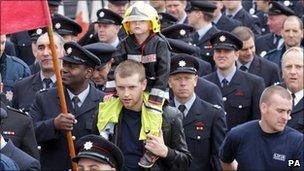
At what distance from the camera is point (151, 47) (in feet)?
30.0

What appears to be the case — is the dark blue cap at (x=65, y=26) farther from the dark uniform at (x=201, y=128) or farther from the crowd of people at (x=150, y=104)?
the dark uniform at (x=201, y=128)

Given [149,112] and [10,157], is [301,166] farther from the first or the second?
[10,157]

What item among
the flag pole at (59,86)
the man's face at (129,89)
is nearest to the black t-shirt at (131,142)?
the man's face at (129,89)

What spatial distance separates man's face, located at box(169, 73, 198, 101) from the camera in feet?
34.4

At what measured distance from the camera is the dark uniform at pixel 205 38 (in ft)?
47.5

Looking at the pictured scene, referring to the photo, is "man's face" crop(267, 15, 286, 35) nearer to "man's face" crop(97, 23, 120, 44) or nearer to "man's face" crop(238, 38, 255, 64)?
"man's face" crop(238, 38, 255, 64)

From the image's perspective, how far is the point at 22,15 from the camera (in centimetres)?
831

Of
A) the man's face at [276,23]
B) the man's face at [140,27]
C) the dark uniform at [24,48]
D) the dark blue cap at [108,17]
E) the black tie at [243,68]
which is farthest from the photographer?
the man's face at [276,23]

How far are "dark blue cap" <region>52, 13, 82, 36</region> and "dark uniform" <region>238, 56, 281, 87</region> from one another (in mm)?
2211

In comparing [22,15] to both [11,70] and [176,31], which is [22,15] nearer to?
[11,70]

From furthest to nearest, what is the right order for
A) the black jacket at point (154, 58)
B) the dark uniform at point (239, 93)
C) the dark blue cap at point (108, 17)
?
the dark blue cap at point (108, 17) → the dark uniform at point (239, 93) → the black jacket at point (154, 58)

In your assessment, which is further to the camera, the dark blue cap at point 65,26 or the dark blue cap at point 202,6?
the dark blue cap at point 202,6

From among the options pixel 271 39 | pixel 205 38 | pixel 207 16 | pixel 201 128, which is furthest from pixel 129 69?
pixel 271 39

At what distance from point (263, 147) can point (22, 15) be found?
2.61 m
